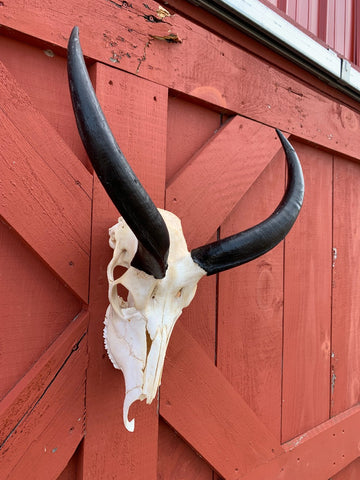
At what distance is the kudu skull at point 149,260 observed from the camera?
724 millimetres

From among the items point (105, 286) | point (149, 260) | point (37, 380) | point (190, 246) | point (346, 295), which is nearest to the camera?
point (149, 260)

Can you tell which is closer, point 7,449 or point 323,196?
point 7,449

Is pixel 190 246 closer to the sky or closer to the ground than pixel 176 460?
closer to the sky

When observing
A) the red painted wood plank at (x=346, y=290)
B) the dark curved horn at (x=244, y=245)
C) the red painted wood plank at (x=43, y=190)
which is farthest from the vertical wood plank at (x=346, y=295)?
the red painted wood plank at (x=43, y=190)

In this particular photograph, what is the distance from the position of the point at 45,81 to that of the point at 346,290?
1.90 metres

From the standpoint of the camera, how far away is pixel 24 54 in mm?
1058

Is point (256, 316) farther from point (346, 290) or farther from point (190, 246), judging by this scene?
point (346, 290)

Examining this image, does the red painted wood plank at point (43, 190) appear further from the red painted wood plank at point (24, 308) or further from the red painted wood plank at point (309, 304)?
the red painted wood plank at point (309, 304)

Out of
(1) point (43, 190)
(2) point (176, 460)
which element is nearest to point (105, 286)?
(1) point (43, 190)

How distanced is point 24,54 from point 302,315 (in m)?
1.64

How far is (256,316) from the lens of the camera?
166 centimetres

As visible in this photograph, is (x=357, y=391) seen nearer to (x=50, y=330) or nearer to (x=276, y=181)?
(x=276, y=181)

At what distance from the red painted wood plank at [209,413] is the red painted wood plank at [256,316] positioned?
0.08 m

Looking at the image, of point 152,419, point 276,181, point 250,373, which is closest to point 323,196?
point 276,181
